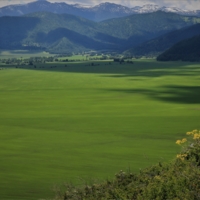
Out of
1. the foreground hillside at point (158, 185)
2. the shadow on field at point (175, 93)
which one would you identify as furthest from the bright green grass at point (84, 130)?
the foreground hillside at point (158, 185)

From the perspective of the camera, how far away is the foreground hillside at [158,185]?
2778cm

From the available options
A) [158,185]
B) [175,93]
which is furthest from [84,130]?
[175,93]

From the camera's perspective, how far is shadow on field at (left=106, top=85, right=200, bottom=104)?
9209 cm

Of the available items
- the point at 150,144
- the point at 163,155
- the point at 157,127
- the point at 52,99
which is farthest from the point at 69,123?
the point at 52,99

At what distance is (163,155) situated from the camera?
49938mm

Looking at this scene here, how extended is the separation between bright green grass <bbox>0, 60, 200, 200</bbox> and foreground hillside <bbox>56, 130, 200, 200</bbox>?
6.95 metres

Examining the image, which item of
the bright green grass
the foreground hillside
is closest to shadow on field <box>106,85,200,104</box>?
the bright green grass

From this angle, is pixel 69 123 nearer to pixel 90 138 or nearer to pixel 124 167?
pixel 90 138

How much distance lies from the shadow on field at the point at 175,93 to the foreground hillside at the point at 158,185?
56.5 meters

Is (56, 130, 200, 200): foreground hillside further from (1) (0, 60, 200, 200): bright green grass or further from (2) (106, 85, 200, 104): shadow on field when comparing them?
(2) (106, 85, 200, 104): shadow on field

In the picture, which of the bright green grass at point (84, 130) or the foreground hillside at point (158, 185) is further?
the bright green grass at point (84, 130)

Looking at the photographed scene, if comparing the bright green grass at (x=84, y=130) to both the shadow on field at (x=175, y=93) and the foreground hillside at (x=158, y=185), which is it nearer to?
the shadow on field at (x=175, y=93)

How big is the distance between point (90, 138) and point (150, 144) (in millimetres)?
6689

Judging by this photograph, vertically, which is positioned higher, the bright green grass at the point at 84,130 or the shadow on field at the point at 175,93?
the shadow on field at the point at 175,93
